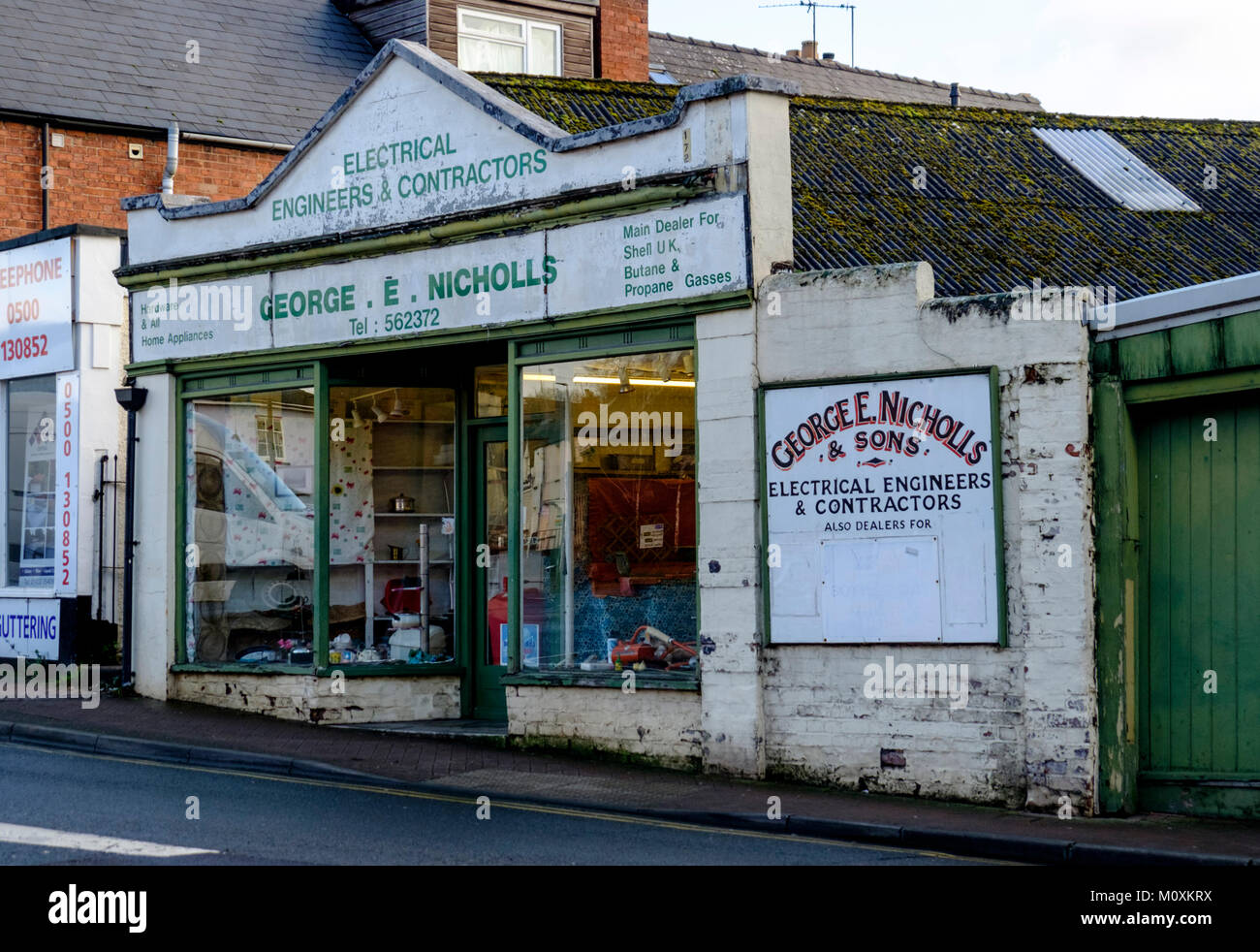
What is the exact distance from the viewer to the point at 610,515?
1283 centimetres

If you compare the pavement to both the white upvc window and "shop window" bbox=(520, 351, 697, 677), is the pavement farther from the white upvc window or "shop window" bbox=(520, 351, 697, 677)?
the white upvc window

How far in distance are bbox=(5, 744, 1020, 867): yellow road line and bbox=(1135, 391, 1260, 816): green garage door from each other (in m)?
1.96

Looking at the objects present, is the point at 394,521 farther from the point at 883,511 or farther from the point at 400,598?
the point at 883,511

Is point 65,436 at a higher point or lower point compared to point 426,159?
lower

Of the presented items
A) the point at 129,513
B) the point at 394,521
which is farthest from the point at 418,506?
the point at 129,513

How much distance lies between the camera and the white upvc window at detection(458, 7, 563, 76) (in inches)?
1001

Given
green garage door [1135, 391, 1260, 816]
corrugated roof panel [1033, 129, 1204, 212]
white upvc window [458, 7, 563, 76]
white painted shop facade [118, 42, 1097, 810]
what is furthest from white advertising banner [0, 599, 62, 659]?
corrugated roof panel [1033, 129, 1204, 212]

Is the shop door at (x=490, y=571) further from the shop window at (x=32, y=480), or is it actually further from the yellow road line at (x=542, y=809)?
the shop window at (x=32, y=480)

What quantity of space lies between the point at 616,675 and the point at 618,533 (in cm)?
116

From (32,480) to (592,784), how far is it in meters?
9.34

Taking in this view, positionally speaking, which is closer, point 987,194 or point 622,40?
point 987,194
